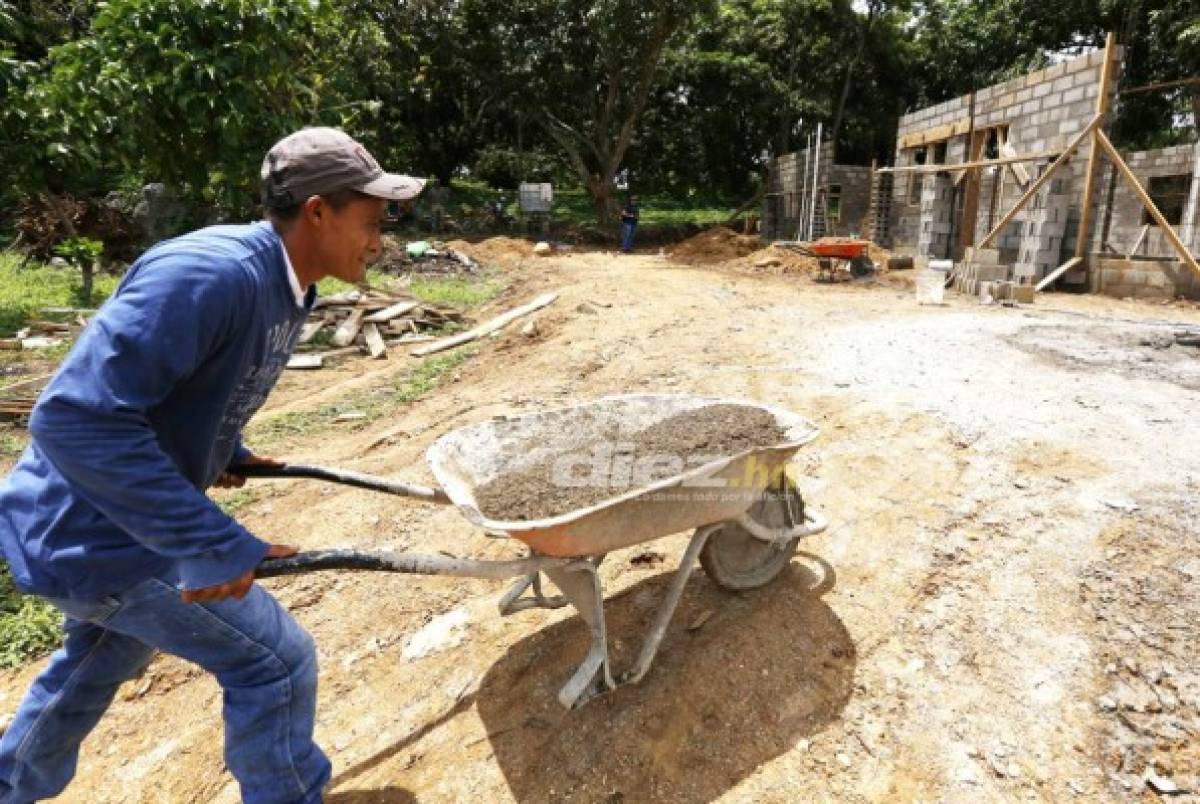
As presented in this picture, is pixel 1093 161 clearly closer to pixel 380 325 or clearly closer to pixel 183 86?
pixel 380 325

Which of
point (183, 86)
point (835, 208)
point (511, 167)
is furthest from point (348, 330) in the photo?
point (511, 167)

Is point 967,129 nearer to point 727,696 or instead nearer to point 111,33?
point 111,33

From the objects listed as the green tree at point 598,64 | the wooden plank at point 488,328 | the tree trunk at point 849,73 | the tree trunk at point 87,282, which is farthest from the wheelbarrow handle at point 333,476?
the tree trunk at point 849,73

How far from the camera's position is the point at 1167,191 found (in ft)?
61.7

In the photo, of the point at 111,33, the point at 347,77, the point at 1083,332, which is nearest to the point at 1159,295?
the point at 1083,332

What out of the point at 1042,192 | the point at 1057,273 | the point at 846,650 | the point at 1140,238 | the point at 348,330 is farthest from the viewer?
the point at 1140,238

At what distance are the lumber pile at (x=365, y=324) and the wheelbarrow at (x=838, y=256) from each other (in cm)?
664

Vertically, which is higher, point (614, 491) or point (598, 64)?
point (598, 64)

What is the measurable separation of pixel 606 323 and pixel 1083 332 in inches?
201

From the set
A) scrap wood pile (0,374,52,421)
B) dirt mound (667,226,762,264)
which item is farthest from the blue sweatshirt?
dirt mound (667,226,762,264)

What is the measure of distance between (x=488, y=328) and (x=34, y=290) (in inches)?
318

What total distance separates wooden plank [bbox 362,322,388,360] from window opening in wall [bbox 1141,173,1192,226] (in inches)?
708

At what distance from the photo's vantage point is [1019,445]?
14.2 ft

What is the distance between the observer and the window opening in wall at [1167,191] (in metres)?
17.8
